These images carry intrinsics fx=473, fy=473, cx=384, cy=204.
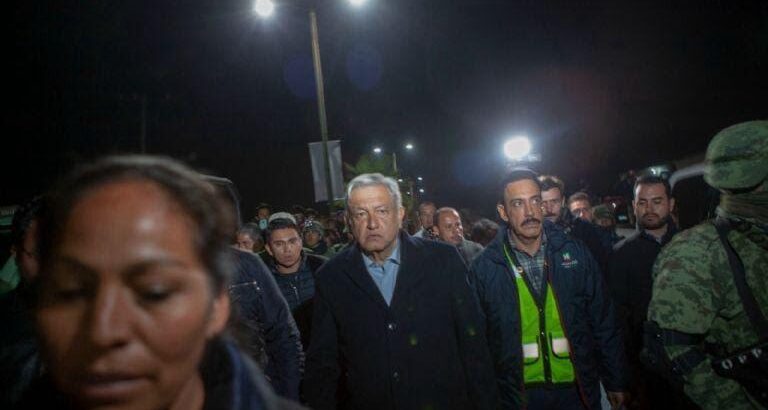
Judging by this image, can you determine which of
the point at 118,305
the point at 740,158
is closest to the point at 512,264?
the point at 740,158

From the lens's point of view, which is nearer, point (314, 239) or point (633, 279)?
point (633, 279)

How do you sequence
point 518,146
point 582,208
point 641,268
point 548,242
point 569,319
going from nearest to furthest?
point 569,319 < point 548,242 < point 641,268 < point 582,208 < point 518,146

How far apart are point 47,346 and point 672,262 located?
2776 mm

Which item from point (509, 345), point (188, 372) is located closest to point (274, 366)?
point (509, 345)

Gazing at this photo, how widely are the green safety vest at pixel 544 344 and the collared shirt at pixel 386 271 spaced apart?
1.09 meters

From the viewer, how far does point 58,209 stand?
3.80 ft

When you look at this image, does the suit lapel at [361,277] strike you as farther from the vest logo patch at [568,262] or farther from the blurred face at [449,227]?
the blurred face at [449,227]

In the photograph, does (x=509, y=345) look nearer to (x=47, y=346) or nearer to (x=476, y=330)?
(x=476, y=330)

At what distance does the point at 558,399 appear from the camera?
3746 mm

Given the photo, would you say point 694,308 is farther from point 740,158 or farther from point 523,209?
point 523,209

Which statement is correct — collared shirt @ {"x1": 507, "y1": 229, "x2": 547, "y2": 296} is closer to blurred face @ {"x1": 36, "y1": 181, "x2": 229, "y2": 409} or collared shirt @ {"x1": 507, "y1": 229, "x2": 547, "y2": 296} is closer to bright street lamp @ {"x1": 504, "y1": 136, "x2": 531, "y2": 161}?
blurred face @ {"x1": 36, "y1": 181, "x2": 229, "y2": 409}

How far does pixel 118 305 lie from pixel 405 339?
235cm

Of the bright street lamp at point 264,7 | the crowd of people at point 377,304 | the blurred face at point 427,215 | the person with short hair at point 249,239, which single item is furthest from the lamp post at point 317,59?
the crowd of people at point 377,304

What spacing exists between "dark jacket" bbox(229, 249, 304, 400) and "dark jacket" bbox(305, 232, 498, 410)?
2.14 feet
